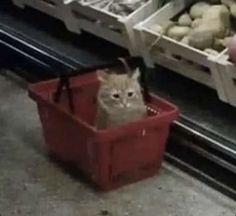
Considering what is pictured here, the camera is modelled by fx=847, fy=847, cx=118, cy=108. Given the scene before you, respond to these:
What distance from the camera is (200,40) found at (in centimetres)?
233

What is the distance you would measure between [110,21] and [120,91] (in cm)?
36

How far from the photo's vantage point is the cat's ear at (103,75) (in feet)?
7.43

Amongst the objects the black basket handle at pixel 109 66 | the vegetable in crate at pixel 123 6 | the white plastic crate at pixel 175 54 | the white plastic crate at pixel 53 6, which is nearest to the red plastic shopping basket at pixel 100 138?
the black basket handle at pixel 109 66

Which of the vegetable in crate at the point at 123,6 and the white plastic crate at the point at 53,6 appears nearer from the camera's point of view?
the vegetable in crate at the point at 123,6

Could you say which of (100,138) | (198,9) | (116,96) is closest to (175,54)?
(198,9)

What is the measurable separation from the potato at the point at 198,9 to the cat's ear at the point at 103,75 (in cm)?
34

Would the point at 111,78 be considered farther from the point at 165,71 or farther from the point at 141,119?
the point at 165,71

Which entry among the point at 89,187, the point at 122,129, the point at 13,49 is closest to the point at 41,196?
the point at 89,187

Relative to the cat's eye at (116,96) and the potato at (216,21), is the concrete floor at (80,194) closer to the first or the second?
the cat's eye at (116,96)

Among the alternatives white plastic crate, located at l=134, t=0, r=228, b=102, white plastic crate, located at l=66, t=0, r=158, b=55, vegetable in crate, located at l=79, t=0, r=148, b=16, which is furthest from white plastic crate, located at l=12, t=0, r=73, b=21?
white plastic crate, located at l=134, t=0, r=228, b=102

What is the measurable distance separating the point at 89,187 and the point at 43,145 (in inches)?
10.6

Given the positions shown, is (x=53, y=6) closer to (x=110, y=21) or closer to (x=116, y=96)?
(x=110, y=21)

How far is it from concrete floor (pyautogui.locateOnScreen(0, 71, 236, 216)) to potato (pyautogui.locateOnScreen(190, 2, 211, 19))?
0.45 metres

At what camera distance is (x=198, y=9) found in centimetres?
246
